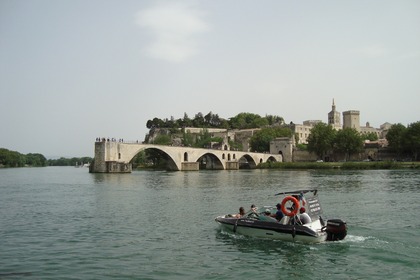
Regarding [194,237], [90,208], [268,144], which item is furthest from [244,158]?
[194,237]

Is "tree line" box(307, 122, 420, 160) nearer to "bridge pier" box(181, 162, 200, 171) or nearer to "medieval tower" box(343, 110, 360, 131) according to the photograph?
"bridge pier" box(181, 162, 200, 171)

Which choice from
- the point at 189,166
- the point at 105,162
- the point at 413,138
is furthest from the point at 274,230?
the point at 413,138

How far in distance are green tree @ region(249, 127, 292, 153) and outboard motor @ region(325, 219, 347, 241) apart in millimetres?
130307

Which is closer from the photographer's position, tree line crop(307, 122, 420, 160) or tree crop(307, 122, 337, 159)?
tree line crop(307, 122, 420, 160)

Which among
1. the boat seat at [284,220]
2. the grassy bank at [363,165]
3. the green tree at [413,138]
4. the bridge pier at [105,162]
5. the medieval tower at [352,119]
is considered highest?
the medieval tower at [352,119]

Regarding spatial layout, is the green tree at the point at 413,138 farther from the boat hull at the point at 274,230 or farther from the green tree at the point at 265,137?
the boat hull at the point at 274,230

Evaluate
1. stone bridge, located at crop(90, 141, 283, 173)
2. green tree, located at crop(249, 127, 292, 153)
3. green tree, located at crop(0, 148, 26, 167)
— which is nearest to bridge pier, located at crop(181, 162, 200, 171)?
stone bridge, located at crop(90, 141, 283, 173)

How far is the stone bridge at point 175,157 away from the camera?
81.8 m

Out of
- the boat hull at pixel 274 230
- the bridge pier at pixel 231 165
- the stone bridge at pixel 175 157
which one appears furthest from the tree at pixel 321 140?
the boat hull at pixel 274 230

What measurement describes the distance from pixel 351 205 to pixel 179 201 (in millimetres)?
13289

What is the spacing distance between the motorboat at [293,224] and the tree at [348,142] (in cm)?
10521

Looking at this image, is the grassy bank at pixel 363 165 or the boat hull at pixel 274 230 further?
the grassy bank at pixel 363 165

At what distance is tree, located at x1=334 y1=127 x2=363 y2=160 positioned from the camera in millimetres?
123688

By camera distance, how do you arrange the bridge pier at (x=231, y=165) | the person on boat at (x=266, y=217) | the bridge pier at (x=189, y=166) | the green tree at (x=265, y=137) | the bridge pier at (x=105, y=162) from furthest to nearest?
1. the green tree at (x=265, y=137)
2. the bridge pier at (x=231, y=165)
3. the bridge pier at (x=189, y=166)
4. the bridge pier at (x=105, y=162)
5. the person on boat at (x=266, y=217)
